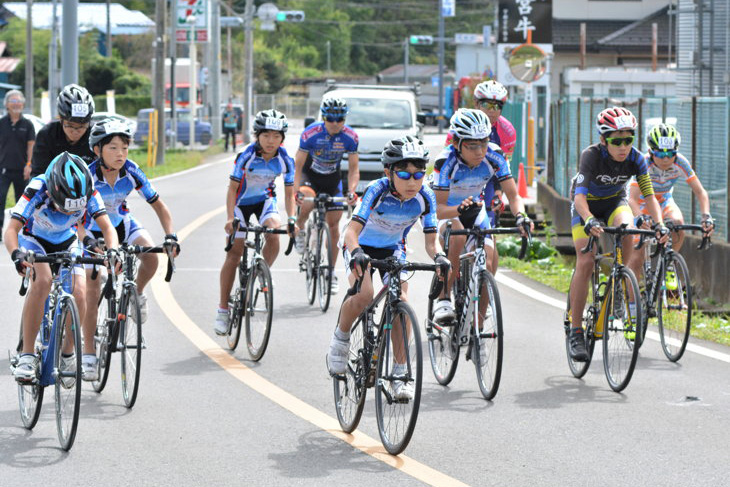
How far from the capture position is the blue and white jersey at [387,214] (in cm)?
772

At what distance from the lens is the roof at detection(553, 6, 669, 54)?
193ft

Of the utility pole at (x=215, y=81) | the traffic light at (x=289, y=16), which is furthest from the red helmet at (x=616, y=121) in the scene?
the traffic light at (x=289, y=16)

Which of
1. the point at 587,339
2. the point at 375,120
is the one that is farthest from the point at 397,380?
the point at 375,120

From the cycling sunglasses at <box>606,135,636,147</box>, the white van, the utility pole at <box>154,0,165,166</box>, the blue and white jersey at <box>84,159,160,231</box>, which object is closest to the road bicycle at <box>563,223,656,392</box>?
the cycling sunglasses at <box>606,135,636,147</box>

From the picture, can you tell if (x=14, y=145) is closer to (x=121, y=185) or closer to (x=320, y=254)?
(x=320, y=254)

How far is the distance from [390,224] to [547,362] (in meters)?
2.78

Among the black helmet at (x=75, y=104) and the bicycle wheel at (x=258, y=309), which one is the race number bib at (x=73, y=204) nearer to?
the black helmet at (x=75, y=104)

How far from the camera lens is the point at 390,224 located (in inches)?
313

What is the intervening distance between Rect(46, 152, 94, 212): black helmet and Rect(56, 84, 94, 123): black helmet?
77.1 inches

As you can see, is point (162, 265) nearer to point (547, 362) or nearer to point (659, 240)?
point (547, 362)

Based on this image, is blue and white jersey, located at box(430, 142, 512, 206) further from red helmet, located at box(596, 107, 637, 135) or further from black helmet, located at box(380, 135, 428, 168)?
black helmet, located at box(380, 135, 428, 168)

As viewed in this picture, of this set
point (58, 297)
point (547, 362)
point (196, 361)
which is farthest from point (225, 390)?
point (547, 362)

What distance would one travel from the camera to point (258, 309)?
1029cm

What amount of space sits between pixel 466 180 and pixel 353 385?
271cm
